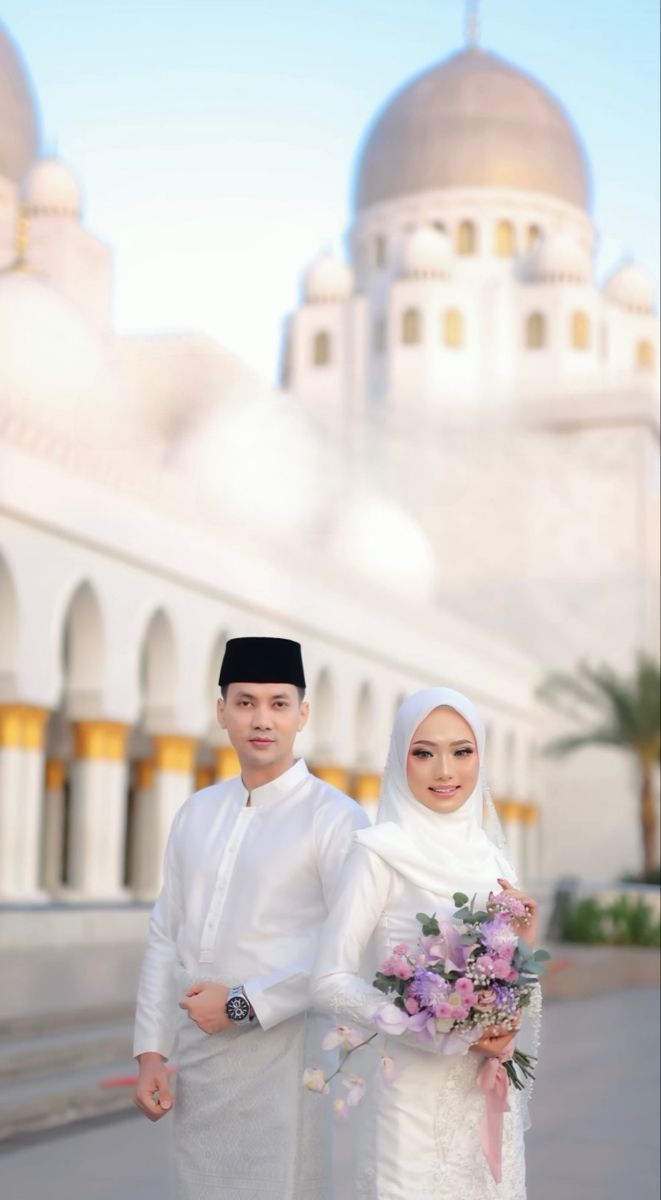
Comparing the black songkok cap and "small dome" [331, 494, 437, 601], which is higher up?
"small dome" [331, 494, 437, 601]

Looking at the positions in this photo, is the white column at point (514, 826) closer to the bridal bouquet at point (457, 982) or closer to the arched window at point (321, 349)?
the arched window at point (321, 349)

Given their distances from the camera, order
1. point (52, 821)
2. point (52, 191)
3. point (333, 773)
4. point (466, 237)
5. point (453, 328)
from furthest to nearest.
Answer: point (466, 237), point (453, 328), point (52, 191), point (333, 773), point (52, 821)

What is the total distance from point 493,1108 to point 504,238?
28.1 m

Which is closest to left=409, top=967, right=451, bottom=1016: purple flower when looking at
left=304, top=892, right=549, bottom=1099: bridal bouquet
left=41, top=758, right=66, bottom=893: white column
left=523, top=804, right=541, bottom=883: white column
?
left=304, top=892, right=549, bottom=1099: bridal bouquet

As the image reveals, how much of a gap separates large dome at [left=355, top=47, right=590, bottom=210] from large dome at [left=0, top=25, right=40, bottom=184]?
749 centimetres

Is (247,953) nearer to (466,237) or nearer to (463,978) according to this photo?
(463,978)

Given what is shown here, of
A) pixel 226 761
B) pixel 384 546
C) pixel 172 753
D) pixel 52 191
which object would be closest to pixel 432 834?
pixel 172 753

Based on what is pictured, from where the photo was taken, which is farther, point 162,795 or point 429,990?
point 162,795

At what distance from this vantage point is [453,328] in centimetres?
2823

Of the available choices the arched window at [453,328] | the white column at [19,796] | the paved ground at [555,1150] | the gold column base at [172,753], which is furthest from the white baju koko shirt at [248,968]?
the arched window at [453,328]

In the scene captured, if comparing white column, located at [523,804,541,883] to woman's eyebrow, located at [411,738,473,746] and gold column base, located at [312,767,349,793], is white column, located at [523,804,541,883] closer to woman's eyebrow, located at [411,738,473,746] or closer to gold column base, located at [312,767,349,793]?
gold column base, located at [312,767,349,793]

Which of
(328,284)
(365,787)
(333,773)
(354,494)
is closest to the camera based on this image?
(333,773)

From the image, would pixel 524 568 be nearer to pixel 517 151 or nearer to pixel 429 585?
pixel 429 585

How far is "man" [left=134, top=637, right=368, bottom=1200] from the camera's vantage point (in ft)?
7.89
